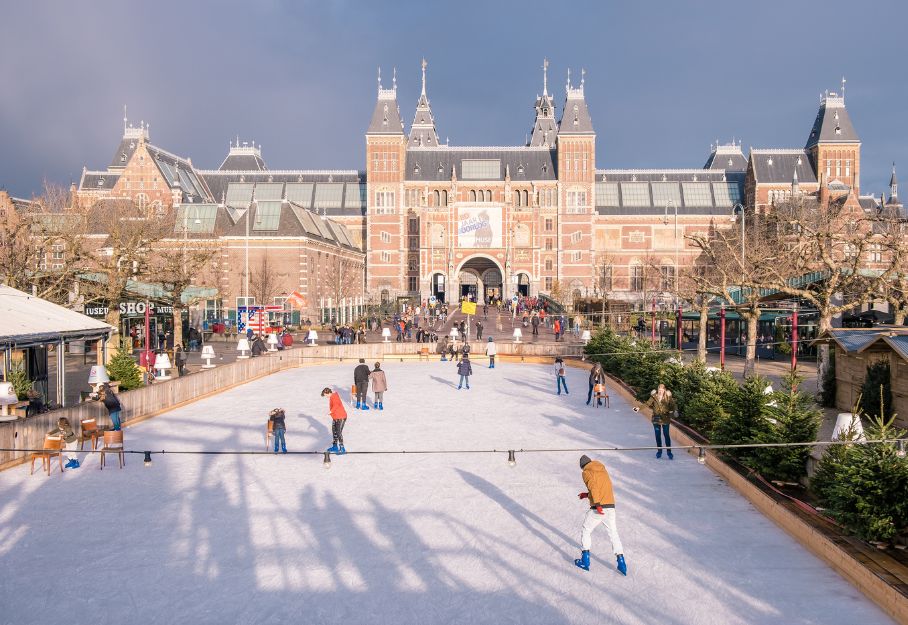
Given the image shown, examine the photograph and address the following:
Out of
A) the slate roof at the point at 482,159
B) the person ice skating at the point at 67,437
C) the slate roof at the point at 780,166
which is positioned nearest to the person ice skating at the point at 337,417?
the person ice skating at the point at 67,437

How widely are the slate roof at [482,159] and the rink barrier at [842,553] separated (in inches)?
2522

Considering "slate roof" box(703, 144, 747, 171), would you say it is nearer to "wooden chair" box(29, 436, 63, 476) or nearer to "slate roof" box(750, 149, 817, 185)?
"slate roof" box(750, 149, 817, 185)

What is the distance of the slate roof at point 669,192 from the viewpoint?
2965 inches

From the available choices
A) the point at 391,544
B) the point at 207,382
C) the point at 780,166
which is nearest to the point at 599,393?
the point at 391,544

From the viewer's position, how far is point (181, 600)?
7344 mm

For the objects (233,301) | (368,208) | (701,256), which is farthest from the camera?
(368,208)

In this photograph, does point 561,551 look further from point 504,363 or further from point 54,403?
point 504,363

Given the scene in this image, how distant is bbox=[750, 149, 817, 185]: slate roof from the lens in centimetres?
6950

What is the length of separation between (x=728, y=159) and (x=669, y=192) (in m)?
10.5

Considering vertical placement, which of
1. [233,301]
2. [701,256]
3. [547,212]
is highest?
[547,212]

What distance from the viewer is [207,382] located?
20875 mm

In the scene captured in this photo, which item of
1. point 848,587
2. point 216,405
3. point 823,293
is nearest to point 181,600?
point 848,587

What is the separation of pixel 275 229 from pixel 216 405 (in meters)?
32.5

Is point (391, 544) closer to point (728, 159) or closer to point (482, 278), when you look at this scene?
point (482, 278)
